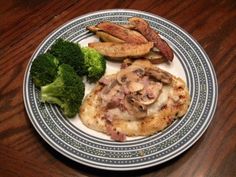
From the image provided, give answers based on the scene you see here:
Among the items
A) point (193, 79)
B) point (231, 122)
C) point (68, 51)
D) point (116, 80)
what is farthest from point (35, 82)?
point (231, 122)

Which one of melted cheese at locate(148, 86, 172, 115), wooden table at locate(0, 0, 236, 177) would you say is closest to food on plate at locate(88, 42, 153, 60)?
melted cheese at locate(148, 86, 172, 115)

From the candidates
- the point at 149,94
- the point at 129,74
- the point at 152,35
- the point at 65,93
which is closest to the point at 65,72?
the point at 65,93

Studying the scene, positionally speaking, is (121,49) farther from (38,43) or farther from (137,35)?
(38,43)

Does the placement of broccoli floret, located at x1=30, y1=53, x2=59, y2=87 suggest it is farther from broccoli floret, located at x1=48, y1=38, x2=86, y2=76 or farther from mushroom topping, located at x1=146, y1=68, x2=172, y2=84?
mushroom topping, located at x1=146, y1=68, x2=172, y2=84

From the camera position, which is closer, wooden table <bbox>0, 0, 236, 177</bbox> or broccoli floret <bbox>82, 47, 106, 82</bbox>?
wooden table <bbox>0, 0, 236, 177</bbox>

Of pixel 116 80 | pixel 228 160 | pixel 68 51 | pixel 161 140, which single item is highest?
pixel 68 51

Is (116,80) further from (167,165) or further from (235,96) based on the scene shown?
(235,96)

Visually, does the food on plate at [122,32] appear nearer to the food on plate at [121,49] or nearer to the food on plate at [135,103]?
the food on plate at [121,49]

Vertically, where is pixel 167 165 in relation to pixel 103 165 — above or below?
below
